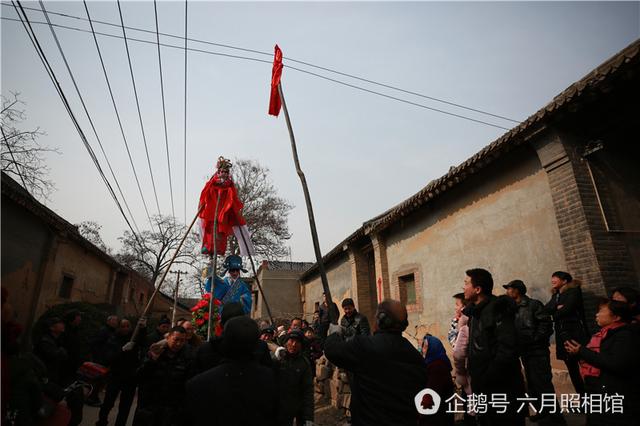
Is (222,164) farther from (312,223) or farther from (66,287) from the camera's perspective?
(66,287)

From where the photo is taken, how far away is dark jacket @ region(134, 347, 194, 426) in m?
3.52

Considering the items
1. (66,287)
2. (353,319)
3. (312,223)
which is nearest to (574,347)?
(312,223)

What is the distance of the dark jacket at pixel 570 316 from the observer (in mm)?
4184

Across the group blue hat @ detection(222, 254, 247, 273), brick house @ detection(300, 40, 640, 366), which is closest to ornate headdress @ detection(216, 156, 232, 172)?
blue hat @ detection(222, 254, 247, 273)

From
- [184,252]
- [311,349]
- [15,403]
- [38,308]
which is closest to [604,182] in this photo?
[311,349]

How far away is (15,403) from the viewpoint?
93.0 inches

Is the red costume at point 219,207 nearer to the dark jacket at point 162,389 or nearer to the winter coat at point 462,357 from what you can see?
the dark jacket at point 162,389

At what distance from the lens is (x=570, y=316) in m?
4.25

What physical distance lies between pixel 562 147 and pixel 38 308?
43.7ft

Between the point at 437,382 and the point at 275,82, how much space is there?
13.7 feet

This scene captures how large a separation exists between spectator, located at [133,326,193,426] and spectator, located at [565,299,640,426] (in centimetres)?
381

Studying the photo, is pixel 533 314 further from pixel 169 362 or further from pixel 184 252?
pixel 184 252

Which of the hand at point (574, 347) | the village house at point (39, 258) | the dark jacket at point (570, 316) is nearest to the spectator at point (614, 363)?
the hand at point (574, 347)

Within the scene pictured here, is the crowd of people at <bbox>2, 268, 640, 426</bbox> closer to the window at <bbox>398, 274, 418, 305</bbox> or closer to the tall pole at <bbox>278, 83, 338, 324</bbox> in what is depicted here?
the tall pole at <bbox>278, 83, 338, 324</bbox>
